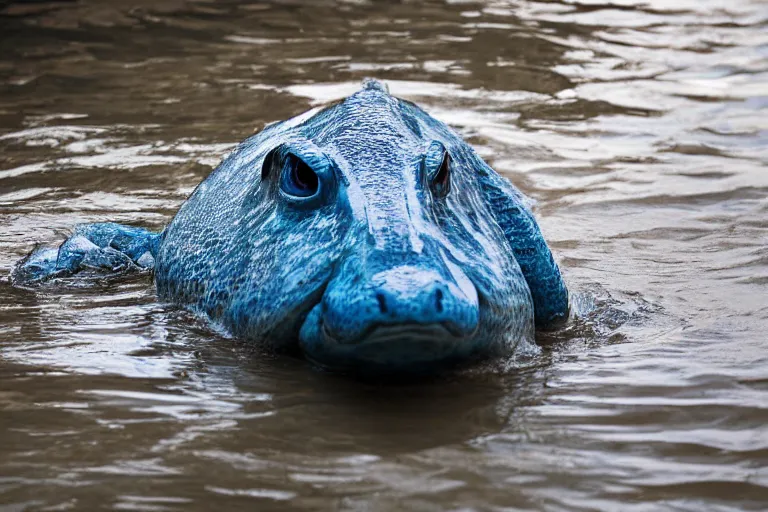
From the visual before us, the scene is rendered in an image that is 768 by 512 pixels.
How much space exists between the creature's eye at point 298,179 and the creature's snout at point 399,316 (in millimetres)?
677

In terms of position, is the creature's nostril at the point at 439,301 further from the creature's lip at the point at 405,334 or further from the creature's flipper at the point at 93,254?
the creature's flipper at the point at 93,254

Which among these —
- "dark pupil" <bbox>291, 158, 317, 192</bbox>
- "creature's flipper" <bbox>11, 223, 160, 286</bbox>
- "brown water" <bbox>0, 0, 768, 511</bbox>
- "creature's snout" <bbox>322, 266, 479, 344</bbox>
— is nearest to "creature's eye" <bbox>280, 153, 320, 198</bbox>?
"dark pupil" <bbox>291, 158, 317, 192</bbox>

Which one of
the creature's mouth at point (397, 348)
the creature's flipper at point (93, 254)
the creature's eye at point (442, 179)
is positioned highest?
the creature's eye at point (442, 179)

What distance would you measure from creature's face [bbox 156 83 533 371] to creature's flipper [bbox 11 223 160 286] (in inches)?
28.8

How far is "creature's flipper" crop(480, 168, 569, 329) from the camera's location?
5.29m

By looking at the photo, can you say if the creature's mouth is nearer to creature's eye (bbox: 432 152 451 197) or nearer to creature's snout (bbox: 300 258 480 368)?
creature's snout (bbox: 300 258 480 368)

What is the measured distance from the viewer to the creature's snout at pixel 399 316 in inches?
138

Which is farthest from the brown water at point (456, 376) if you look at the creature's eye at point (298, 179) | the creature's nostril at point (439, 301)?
the creature's eye at point (298, 179)

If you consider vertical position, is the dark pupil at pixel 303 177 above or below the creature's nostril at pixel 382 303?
above

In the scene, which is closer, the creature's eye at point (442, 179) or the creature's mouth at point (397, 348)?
the creature's mouth at point (397, 348)

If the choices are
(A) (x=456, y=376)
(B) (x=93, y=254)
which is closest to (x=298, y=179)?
(A) (x=456, y=376)

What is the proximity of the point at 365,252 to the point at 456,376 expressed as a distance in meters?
0.65

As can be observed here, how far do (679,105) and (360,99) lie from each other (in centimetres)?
564

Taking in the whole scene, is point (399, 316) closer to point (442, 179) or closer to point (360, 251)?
point (360, 251)
